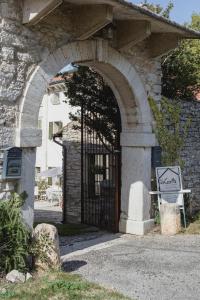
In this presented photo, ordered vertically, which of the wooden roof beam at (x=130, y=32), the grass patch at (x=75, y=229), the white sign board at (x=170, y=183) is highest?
the wooden roof beam at (x=130, y=32)

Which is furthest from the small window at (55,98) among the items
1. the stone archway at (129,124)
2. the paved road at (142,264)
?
the paved road at (142,264)

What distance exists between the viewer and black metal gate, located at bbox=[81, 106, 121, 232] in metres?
9.20

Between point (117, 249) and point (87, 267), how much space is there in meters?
1.19

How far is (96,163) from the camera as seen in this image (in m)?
10.0

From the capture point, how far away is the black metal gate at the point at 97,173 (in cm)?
920

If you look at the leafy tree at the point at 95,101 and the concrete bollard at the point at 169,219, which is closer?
the concrete bollard at the point at 169,219

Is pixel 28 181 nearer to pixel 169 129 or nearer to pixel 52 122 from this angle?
pixel 169 129

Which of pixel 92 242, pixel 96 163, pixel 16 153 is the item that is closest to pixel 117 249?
pixel 92 242

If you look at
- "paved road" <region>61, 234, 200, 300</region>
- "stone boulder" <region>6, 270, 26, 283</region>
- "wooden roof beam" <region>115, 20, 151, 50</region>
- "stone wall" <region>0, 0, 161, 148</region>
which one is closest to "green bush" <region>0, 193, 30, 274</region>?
"stone boulder" <region>6, 270, 26, 283</region>

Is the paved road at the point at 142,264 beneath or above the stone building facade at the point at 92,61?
beneath

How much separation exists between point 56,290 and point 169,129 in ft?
16.1

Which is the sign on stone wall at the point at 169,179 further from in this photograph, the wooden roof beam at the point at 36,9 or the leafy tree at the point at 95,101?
the wooden roof beam at the point at 36,9

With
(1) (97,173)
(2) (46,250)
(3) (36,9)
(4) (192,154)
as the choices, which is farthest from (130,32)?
(2) (46,250)

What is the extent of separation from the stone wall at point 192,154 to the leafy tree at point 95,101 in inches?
63.1
